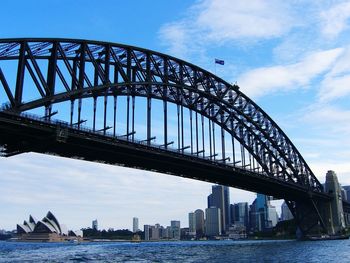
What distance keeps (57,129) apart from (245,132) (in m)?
61.4

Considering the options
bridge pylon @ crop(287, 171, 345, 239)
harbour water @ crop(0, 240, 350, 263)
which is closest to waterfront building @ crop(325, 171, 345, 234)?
bridge pylon @ crop(287, 171, 345, 239)

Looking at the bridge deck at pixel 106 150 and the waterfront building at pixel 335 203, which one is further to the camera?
the waterfront building at pixel 335 203

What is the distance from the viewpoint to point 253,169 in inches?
4109

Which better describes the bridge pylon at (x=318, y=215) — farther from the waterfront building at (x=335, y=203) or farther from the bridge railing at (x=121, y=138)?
the bridge railing at (x=121, y=138)

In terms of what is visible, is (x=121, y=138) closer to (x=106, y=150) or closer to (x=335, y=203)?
(x=106, y=150)

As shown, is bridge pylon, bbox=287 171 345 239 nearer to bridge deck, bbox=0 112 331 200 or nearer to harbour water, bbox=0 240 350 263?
bridge deck, bbox=0 112 331 200

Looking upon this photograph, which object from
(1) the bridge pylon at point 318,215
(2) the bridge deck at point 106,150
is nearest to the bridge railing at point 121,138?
(2) the bridge deck at point 106,150

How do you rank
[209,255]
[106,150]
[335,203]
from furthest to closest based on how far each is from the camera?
[335,203]
[106,150]
[209,255]

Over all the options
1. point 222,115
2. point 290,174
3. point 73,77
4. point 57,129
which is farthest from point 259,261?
point 290,174

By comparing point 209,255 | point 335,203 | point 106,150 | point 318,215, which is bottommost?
point 209,255

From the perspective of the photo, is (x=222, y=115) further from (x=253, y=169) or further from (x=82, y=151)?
(x=82, y=151)

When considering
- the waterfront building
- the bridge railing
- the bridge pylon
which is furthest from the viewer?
the waterfront building

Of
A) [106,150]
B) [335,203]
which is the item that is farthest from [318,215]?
[106,150]

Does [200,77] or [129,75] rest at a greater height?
[200,77]
